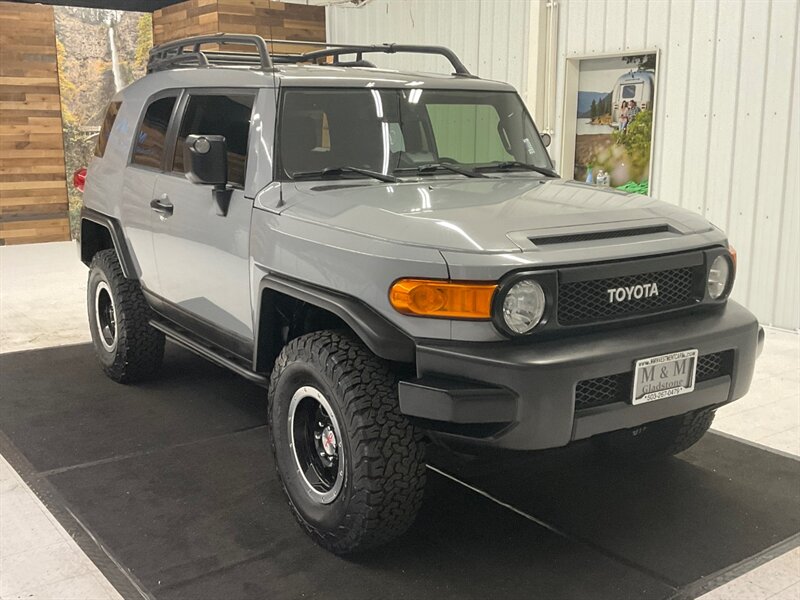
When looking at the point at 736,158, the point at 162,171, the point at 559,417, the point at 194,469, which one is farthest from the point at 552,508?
the point at 736,158

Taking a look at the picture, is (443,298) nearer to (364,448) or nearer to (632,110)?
(364,448)

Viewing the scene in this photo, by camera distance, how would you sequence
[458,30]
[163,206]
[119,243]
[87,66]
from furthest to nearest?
[87,66], [458,30], [119,243], [163,206]

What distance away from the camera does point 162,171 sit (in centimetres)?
421

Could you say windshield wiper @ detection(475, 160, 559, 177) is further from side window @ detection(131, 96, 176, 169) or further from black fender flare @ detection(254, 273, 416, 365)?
side window @ detection(131, 96, 176, 169)

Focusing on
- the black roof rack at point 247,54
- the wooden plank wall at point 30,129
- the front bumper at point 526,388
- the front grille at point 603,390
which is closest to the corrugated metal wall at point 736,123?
the black roof rack at point 247,54

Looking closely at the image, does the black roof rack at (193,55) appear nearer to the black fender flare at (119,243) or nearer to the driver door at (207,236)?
the driver door at (207,236)

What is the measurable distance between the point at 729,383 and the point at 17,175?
32.5 feet

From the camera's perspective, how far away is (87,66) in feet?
35.8

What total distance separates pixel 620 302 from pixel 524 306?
1.24 ft

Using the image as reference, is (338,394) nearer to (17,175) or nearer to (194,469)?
(194,469)

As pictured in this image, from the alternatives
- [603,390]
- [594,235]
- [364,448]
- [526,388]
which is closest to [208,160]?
[364,448]

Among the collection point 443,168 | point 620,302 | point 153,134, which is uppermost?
point 153,134

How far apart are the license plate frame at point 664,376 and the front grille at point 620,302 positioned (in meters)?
0.18

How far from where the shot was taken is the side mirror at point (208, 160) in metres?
3.33
